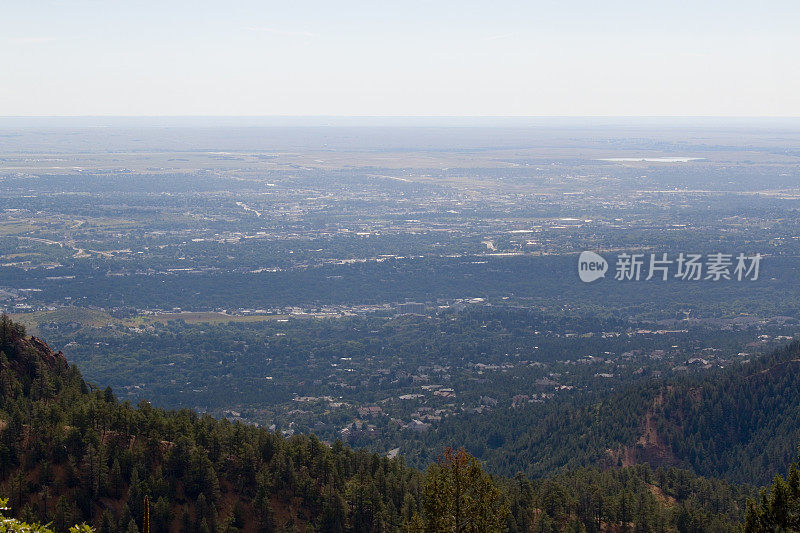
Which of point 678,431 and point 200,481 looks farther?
point 678,431

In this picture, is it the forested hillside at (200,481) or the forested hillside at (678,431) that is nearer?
the forested hillside at (200,481)

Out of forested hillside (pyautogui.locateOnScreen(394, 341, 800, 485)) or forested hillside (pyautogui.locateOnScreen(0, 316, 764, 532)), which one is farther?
forested hillside (pyautogui.locateOnScreen(394, 341, 800, 485))

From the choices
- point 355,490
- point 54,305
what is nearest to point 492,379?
point 355,490

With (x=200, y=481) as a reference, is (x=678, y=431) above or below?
below

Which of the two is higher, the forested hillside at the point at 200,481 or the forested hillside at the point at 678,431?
the forested hillside at the point at 200,481

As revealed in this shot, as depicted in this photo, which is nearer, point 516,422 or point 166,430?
point 166,430

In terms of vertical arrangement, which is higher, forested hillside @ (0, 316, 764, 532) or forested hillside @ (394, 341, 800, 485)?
forested hillside @ (0, 316, 764, 532)

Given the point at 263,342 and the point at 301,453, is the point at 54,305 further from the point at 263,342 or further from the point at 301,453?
the point at 301,453

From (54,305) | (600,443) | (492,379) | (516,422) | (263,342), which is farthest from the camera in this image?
(54,305)
